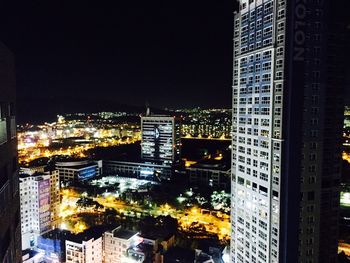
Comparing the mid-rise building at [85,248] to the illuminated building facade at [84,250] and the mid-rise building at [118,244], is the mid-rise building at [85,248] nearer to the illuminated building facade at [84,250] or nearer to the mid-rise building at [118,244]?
the illuminated building facade at [84,250]

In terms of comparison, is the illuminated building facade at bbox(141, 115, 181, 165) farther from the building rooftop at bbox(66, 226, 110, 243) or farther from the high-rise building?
the building rooftop at bbox(66, 226, 110, 243)

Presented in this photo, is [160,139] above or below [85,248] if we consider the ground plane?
above

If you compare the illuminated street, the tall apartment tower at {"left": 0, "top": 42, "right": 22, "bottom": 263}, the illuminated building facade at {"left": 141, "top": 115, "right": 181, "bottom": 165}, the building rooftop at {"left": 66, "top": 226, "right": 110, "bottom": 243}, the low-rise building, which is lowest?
the illuminated street

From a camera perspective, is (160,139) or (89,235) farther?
(160,139)

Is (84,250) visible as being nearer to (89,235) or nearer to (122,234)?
(89,235)

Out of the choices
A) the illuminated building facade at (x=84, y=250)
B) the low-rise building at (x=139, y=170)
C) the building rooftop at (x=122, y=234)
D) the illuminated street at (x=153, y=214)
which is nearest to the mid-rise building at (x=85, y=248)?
the illuminated building facade at (x=84, y=250)

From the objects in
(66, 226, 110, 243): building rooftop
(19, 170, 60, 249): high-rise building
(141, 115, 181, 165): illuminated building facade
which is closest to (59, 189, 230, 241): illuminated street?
(19, 170, 60, 249): high-rise building

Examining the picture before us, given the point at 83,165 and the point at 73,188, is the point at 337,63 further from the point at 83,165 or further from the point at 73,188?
the point at 83,165

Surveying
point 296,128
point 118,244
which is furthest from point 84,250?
point 296,128
